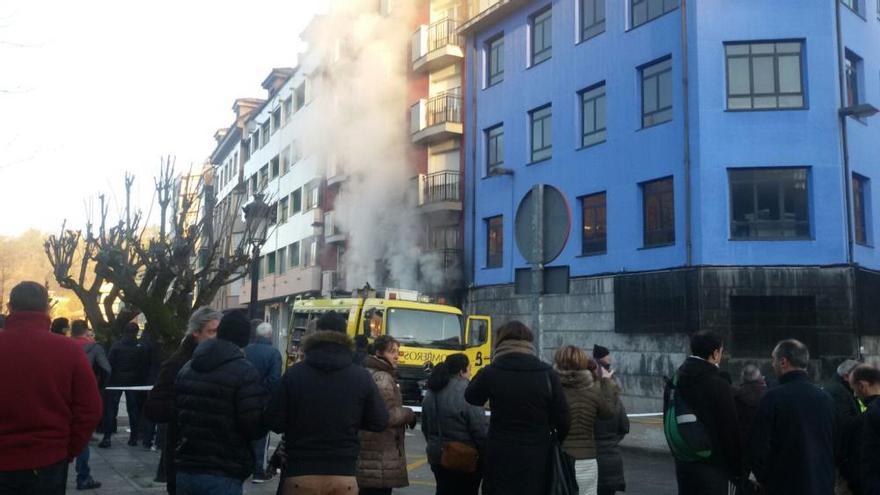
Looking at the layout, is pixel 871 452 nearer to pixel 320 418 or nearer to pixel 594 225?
pixel 320 418

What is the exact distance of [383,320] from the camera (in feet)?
52.0

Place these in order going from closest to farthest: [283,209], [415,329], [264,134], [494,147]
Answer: [415,329] → [494,147] → [283,209] → [264,134]

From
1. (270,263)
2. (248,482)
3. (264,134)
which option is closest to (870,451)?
(248,482)

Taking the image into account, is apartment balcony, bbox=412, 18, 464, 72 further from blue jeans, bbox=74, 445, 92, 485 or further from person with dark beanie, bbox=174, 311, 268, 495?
person with dark beanie, bbox=174, 311, 268, 495

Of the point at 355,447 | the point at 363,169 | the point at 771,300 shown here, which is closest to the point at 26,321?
the point at 355,447

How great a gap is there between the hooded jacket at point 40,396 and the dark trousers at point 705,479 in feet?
11.9

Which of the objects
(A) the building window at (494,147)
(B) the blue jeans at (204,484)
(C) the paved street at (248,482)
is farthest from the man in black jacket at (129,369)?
(A) the building window at (494,147)

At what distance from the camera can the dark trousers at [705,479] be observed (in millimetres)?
5090

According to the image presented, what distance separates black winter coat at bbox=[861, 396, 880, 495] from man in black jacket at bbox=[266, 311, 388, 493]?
10.2 feet

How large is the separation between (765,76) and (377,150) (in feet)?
52.9

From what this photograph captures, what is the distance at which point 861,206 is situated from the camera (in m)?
19.9

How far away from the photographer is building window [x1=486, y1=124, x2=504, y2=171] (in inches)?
1025

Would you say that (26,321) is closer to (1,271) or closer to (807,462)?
(807,462)

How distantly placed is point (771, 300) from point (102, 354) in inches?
552
